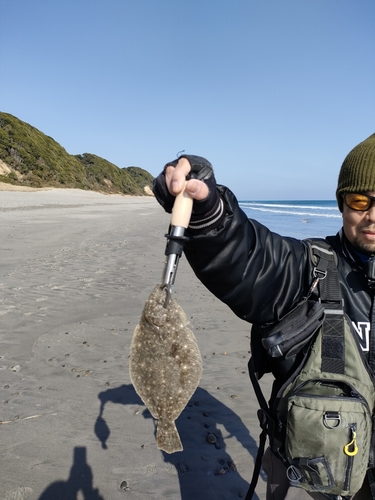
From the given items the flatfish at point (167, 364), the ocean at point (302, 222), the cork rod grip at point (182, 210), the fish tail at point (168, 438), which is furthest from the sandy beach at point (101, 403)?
the ocean at point (302, 222)

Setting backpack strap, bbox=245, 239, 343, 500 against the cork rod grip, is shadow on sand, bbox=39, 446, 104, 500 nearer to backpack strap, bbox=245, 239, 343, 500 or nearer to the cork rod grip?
backpack strap, bbox=245, 239, 343, 500

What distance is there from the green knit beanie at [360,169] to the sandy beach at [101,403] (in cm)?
287

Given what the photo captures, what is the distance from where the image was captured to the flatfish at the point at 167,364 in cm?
212

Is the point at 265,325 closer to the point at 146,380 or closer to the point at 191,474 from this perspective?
the point at 146,380

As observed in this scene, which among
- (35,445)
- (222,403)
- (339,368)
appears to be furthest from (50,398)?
(339,368)

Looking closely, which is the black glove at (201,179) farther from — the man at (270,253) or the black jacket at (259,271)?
the black jacket at (259,271)

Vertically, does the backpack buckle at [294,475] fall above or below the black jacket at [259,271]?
below

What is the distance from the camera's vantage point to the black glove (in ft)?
6.10

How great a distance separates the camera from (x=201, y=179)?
6.04ft

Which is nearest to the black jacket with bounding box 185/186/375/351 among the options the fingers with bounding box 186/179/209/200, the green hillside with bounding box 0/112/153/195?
the fingers with bounding box 186/179/209/200

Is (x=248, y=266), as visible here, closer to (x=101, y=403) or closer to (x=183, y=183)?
(x=183, y=183)

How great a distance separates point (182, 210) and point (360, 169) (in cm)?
115

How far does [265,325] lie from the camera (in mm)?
2254

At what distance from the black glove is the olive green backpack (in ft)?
2.51
